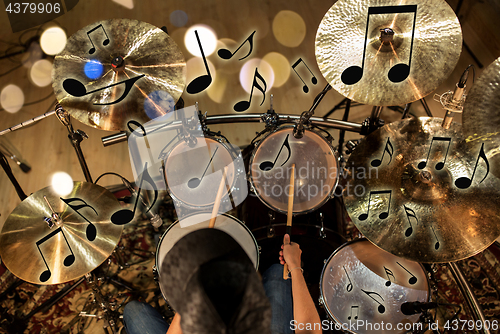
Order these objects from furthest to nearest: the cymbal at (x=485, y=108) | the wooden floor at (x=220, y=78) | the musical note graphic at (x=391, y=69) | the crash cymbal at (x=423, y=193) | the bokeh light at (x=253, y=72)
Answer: the bokeh light at (x=253, y=72), the wooden floor at (x=220, y=78), the musical note graphic at (x=391, y=69), the crash cymbal at (x=423, y=193), the cymbal at (x=485, y=108)

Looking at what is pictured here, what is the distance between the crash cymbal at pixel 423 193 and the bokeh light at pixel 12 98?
9.19 ft

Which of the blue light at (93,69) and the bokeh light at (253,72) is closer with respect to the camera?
the blue light at (93,69)

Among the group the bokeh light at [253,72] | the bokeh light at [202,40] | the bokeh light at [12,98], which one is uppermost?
the bokeh light at [202,40]

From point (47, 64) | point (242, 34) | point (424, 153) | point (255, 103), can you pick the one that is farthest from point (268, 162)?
point (47, 64)

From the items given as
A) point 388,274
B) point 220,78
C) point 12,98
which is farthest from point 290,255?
point 12,98

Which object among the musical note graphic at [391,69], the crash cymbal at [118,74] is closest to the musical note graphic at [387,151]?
the musical note graphic at [391,69]

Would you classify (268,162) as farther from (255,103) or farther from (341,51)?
(255,103)

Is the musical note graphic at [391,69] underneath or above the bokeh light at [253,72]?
underneath

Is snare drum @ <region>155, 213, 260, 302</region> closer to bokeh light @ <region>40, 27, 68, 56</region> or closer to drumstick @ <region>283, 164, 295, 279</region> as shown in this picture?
drumstick @ <region>283, 164, 295, 279</region>

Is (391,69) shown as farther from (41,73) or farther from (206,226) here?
(41,73)

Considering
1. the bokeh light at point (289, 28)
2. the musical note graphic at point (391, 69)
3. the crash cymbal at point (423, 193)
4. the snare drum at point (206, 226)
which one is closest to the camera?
the crash cymbal at point (423, 193)

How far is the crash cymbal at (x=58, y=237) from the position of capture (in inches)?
55.9

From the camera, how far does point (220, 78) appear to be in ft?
9.77

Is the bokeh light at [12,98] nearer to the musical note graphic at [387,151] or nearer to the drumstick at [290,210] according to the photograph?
the drumstick at [290,210]
